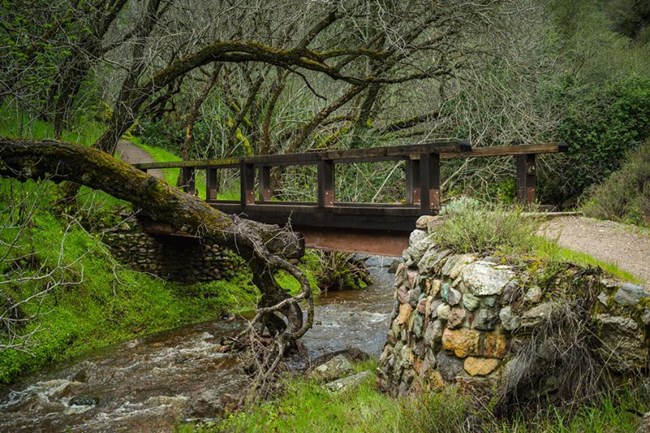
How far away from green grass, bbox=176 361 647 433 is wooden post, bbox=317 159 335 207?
2863 mm

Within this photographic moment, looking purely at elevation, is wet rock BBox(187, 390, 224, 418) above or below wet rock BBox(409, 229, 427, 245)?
below

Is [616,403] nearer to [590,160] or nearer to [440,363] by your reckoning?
[440,363]

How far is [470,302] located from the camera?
16.0ft

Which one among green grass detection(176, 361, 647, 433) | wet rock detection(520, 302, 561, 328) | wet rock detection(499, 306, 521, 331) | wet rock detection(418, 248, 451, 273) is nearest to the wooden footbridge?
wet rock detection(418, 248, 451, 273)

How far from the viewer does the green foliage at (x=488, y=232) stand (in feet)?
17.6

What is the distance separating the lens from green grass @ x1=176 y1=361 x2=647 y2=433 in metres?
3.87

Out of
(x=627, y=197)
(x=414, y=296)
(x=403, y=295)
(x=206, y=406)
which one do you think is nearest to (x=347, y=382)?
(x=403, y=295)

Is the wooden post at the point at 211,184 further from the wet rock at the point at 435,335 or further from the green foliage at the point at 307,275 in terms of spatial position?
the wet rock at the point at 435,335

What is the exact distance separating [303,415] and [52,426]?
310 centimetres

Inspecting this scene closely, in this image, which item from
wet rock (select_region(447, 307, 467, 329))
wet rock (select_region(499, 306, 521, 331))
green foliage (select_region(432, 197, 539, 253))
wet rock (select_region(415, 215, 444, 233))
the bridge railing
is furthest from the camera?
the bridge railing

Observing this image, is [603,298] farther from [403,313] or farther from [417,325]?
[403,313]

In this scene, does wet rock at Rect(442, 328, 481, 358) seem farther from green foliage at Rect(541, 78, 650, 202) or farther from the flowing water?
green foliage at Rect(541, 78, 650, 202)

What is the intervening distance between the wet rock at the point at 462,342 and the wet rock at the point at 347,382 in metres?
2.04

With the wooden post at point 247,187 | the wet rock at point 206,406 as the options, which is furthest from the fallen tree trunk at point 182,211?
the wooden post at point 247,187
